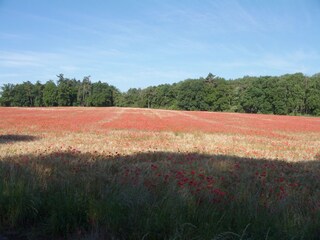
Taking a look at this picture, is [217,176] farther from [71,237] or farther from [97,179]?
[71,237]

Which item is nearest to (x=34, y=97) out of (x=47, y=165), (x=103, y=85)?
(x=103, y=85)

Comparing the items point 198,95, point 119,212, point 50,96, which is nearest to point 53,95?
point 50,96

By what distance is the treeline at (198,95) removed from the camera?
90.6 m

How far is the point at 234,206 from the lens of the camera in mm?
4430

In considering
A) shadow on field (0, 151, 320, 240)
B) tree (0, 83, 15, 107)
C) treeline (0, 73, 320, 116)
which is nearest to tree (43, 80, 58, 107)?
treeline (0, 73, 320, 116)

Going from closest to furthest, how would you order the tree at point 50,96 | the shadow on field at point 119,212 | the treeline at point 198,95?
the shadow on field at point 119,212
the treeline at point 198,95
the tree at point 50,96

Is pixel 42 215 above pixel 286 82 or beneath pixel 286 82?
beneath

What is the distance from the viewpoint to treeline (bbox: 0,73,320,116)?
90.6 m

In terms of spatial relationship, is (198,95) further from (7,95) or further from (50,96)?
(7,95)

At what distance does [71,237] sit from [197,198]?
6.88 feet

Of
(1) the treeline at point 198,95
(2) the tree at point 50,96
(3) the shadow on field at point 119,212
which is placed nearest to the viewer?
(3) the shadow on field at point 119,212

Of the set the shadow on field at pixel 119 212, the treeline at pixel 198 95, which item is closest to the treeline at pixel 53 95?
the treeline at pixel 198 95

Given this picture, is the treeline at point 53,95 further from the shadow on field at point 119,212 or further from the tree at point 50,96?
the shadow on field at point 119,212

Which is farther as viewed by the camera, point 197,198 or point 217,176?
point 217,176
